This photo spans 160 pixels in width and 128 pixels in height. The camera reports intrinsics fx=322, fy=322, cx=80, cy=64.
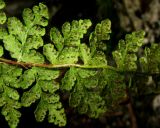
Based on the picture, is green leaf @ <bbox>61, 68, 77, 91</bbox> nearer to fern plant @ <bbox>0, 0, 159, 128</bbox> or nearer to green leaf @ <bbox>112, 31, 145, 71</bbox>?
fern plant @ <bbox>0, 0, 159, 128</bbox>

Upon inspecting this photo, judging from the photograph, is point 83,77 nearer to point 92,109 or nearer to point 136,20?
point 92,109

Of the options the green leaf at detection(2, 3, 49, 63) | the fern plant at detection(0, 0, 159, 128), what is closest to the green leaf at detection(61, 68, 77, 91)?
the fern plant at detection(0, 0, 159, 128)

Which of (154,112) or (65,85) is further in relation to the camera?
(154,112)

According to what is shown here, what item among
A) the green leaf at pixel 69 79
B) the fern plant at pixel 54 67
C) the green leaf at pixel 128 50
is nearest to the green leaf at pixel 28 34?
the fern plant at pixel 54 67

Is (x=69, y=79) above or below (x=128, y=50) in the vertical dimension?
below

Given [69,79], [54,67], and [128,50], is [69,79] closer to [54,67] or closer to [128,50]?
[54,67]

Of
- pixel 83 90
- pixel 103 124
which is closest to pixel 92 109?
pixel 83 90

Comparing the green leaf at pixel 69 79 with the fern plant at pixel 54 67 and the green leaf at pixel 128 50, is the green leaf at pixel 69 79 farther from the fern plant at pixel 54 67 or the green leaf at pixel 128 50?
the green leaf at pixel 128 50

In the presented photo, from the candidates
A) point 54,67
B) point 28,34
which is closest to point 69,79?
point 54,67
